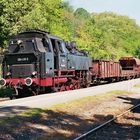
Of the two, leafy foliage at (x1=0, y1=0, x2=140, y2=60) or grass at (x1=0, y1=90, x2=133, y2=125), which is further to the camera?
leafy foliage at (x1=0, y1=0, x2=140, y2=60)

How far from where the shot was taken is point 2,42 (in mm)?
33406

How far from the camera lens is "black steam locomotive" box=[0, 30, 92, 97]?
2338 cm

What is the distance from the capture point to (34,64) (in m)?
23.5

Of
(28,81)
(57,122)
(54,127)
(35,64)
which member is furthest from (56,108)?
(35,64)

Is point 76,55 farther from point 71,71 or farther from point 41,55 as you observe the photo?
point 41,55

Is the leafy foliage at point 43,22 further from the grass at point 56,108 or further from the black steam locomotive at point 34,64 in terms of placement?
the grass at point 56,108

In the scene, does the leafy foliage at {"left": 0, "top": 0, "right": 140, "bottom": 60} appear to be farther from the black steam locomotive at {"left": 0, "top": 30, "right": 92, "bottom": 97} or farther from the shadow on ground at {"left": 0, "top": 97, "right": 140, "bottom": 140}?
the shadow on ground at {"left": 0, "top": 97, "right": 140, "bottom": 140}

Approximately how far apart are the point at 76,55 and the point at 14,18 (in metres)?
5.71

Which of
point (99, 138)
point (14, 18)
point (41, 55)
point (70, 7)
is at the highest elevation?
point (70, 7)

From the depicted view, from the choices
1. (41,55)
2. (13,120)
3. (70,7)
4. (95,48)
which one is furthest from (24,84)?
(70,7)

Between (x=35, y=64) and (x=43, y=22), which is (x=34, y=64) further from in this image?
(x=43, y=22)

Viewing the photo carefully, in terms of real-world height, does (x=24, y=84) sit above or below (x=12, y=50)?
below

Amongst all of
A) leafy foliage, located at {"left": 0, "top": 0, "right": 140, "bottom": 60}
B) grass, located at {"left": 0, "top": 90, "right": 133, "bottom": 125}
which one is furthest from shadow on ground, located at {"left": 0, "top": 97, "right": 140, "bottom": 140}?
leafy foliage, located at {"left": 0, "top": 0, "right": 140, "bottom": 60}

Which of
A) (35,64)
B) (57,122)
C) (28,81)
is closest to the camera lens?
(57,122)
